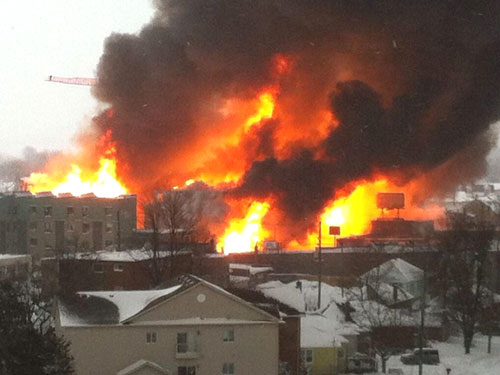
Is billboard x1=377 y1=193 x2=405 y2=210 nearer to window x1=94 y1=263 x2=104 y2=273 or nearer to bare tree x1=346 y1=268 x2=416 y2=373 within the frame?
bare tree x1=346 y1=268 x2=416 y2=373

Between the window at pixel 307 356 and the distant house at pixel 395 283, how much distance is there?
649cm

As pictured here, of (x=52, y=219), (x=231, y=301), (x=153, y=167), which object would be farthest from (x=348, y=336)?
(x=153, y=167)

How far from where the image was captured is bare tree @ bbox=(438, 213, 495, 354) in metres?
24.3

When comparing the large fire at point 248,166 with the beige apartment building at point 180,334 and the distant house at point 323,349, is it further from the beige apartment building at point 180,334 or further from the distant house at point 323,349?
the beige apartment building at point 180,334

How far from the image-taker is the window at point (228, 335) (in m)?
16.0

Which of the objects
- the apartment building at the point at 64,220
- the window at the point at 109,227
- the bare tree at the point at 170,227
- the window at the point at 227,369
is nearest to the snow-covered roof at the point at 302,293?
the bare tree at the point at 170,227

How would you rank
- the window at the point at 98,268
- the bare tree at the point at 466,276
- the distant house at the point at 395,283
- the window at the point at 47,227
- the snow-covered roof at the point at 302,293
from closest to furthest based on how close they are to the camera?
the snow-covered roof at the point at 302,293
the bare tree at the point at 466,276
the window at the point at 98,268
the distant house at the point at 395,283
the window at the point at 47,227

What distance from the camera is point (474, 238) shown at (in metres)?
29.3

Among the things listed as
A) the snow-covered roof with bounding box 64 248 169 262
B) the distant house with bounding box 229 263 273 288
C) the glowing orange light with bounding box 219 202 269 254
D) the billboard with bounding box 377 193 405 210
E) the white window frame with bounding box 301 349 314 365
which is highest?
the billboard with bounding box 377 193 405 210

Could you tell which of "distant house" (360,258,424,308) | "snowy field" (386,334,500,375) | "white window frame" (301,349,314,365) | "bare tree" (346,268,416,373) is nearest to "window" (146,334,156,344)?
"white window frame" (301,349,314,365)

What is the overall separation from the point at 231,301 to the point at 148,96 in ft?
90.9

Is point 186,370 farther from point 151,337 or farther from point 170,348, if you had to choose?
point 151,337

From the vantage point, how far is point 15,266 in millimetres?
31969

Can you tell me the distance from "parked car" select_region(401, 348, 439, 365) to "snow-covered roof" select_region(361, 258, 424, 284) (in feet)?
20.4
